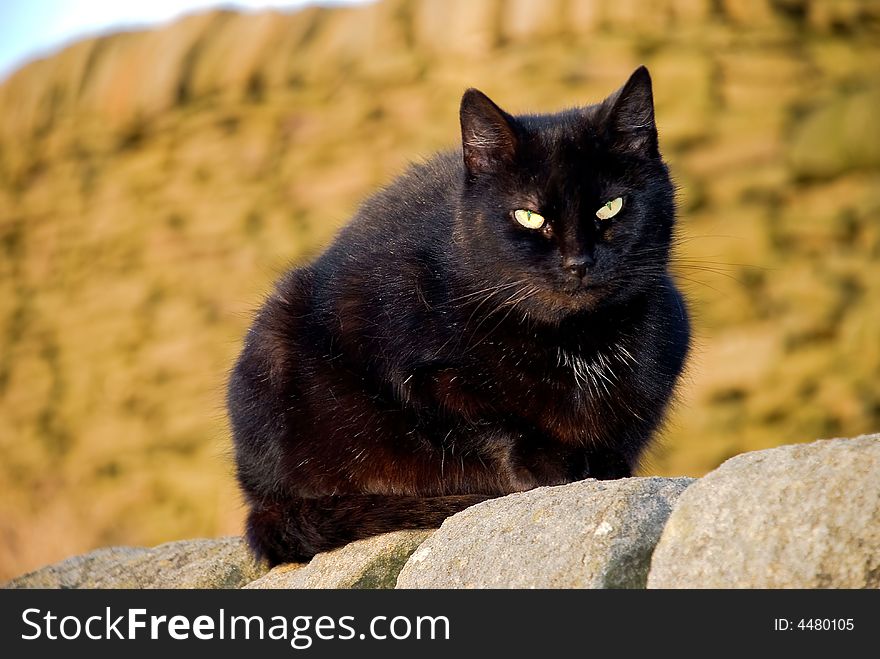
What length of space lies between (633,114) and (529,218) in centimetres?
43

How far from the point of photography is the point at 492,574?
2242 mm

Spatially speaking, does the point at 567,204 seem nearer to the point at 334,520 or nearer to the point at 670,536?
the point at 670,536

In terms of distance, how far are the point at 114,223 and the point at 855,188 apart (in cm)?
530

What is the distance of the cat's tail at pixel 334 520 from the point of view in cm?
281

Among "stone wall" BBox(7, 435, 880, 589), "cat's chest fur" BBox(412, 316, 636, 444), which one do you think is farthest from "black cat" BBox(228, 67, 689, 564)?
"stone wall" BBox(7, 435, 880, 589)

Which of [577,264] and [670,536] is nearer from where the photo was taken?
[670,536]

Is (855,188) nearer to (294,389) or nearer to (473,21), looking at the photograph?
(473,21)

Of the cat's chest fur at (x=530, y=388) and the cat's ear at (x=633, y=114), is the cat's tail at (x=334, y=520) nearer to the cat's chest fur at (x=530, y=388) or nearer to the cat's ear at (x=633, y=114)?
the cat's chest fur at (x=530, y=388)

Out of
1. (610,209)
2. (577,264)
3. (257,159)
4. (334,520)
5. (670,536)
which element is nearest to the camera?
(670,536)

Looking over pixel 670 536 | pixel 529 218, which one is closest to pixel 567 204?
pixel 529 218

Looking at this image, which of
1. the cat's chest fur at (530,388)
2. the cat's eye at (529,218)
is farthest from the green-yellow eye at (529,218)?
the cat's chest fur at (530,388)

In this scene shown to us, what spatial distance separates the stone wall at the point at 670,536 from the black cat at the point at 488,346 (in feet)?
0.76

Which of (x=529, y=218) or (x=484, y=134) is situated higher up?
(x=484, y=134)

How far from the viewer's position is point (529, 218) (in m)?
2.79
